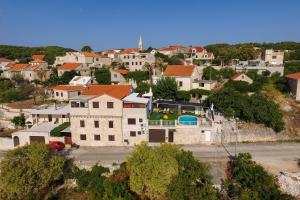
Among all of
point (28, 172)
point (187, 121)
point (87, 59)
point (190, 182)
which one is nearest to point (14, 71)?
point (87, 59)

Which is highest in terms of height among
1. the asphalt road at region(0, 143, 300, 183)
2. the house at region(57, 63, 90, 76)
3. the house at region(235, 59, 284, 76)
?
the house at region(235, 59, 284, 76)

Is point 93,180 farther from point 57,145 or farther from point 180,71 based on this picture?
point 180,71

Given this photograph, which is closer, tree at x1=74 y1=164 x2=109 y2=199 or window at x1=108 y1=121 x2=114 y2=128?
tree at x1=74 y1=164 x2=109 y2=199

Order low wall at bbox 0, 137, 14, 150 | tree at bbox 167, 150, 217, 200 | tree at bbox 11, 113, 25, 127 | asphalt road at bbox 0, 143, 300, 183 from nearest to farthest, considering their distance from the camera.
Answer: tree at bbox 167, 150, 217, 200 < asphalt road at bbox 0, 143, 300, 183 < low wall at bbox 0, 137, 14, 150 < tree at bbox 11, 113, 25, 127

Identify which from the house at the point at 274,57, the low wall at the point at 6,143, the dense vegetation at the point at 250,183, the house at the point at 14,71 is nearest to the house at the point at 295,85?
the house at the point at 274,57

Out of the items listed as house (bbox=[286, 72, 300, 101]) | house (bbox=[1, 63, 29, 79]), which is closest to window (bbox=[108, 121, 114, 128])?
house (bbox=[286, 72, 300, 101])

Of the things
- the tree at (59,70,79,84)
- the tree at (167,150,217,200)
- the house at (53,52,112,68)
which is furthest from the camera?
the house at (53,52,112,68)

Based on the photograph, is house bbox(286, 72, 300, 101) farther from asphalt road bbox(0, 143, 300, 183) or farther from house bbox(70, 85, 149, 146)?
house bbox(70, 85, 149, 146)

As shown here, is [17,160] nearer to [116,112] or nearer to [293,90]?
[116,112]
